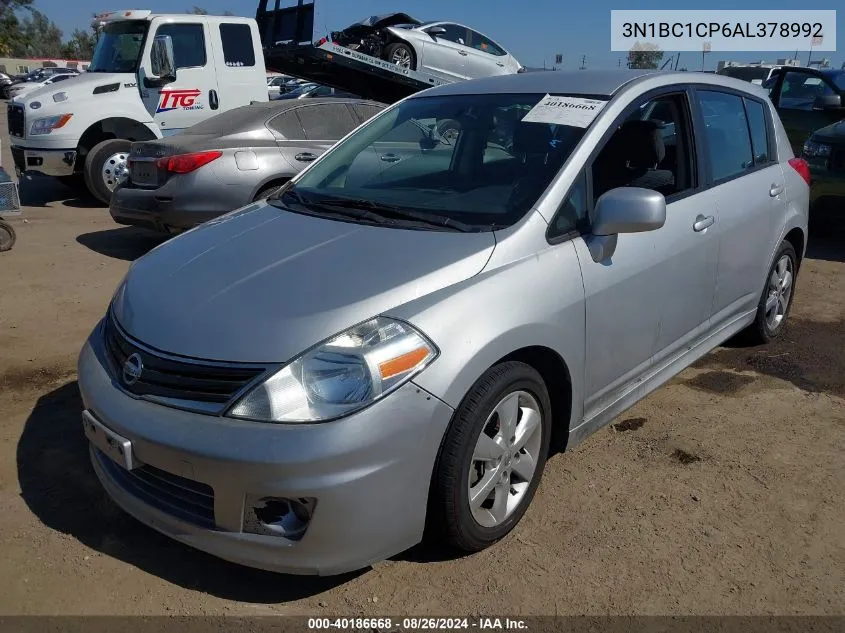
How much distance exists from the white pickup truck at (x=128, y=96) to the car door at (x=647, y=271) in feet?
25.6

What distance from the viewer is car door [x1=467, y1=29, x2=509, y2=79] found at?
46.6 ft

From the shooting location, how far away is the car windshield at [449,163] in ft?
9.86

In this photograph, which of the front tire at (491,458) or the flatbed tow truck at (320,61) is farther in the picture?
the flatbed tow truck at (320,61)

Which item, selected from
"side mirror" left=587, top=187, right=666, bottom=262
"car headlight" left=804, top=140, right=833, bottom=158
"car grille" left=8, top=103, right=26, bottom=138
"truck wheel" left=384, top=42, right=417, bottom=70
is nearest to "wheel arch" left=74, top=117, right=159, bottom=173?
"car grille" left=8, top=103, right=26, bottom=138

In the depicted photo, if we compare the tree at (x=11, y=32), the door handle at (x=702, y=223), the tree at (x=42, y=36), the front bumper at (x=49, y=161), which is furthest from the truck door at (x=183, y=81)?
the tree at (x=42, y=36)

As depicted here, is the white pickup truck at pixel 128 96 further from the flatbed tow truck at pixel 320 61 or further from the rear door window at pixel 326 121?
the rear door window at pixel 326 121

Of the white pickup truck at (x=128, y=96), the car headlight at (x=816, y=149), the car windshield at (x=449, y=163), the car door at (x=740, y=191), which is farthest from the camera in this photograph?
the white pickup truck at (x=128, y=96)

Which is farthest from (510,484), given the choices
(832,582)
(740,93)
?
(740,93)

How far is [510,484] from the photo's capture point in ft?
9.11

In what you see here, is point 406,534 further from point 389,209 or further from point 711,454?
point 711,454

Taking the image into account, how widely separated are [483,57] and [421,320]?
13.1m

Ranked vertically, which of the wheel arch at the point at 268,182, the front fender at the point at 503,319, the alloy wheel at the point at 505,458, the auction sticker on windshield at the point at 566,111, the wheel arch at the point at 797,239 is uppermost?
the auction sticker on windshield at the point at 566,111

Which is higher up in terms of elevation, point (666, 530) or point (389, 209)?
point (389, 209)

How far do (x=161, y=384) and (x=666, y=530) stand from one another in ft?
6.49
